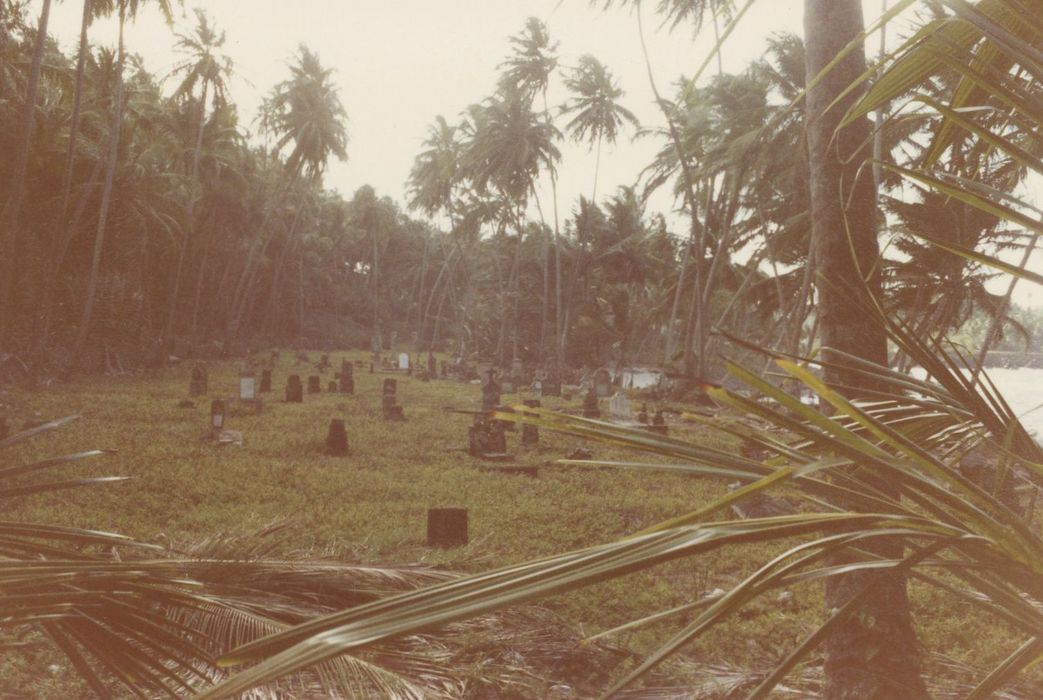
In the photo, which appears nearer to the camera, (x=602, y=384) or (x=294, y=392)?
(x=294, y=392)

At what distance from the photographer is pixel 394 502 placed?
871cm

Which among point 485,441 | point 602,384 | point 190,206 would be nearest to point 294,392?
point 485,441

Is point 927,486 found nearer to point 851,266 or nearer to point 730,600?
point 730,600

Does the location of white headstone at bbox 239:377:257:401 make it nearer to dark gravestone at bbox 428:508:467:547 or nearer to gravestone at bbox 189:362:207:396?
gravestone at bbox 189:362:207:396

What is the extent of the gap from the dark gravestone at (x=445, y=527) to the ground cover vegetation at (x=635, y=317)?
310 millimetres

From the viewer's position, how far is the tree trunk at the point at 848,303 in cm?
320

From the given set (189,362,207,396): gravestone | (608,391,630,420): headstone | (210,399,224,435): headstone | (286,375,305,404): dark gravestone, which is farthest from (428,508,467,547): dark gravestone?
(189,362,207,396): gravestone

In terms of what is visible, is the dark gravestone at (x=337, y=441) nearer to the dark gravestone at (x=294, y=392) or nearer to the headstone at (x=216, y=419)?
the headstone at (x=216, y=419)

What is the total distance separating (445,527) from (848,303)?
469 cm

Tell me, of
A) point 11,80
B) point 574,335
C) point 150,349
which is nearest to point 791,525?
point 11,80

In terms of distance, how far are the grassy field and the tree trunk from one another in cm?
132

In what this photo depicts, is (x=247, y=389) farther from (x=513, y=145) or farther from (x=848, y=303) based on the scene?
(x=513, y=145)

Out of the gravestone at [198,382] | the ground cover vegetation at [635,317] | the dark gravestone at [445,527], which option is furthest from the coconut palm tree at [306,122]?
the dark gravestone at [445,527]

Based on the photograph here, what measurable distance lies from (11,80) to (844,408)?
2442 centimetres
